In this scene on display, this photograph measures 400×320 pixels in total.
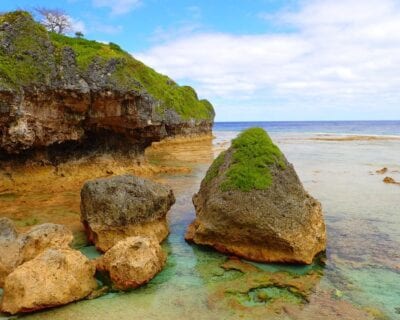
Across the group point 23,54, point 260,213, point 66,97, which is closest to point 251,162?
point 260,213

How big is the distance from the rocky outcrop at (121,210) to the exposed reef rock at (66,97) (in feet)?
21.5

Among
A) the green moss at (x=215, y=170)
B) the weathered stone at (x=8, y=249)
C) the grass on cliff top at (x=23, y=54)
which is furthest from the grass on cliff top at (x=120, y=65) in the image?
the weathered stone at (x=8, y=249)

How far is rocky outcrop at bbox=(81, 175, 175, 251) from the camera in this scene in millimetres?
10609

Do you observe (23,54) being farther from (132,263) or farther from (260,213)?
(260,213)

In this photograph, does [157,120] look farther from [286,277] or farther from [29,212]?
[286,277]

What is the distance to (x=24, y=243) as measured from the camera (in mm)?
9141

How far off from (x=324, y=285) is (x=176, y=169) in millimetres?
17411

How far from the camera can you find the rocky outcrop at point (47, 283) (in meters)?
7.36

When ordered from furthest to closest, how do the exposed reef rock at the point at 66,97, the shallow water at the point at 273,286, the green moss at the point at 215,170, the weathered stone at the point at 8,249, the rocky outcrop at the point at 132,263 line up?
the exposed reef rock at the point at 66,97
the green moss at the point at 215,170
the weathered stone at the point at 8,249
the rocky outcrop at the point at 132,263
the shallow water at the point at 273,286

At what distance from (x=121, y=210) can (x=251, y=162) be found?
3.82 metres

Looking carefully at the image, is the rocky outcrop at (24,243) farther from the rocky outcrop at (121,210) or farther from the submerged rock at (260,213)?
the submerged rock at (260,213)

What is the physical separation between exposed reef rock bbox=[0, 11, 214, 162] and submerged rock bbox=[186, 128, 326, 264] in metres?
8.64

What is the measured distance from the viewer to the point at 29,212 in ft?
45.6

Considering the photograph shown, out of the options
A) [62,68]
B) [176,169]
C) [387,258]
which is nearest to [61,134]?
[62,68]
